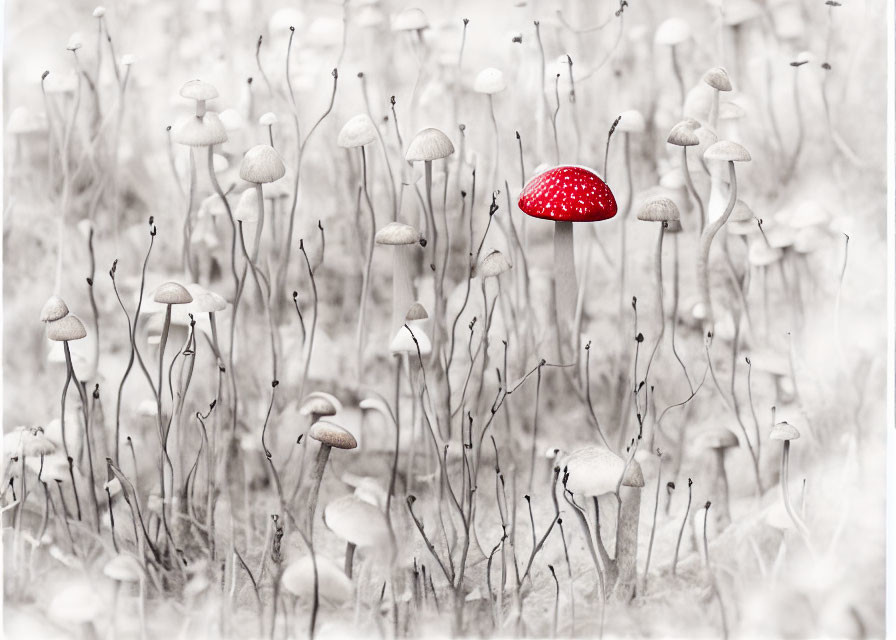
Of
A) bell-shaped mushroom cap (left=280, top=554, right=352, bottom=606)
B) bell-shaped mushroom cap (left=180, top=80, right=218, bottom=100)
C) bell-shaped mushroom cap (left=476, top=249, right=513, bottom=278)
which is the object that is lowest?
Result: bell-shaped mushroom cap (left=280, top=554, right=352, bottom=606)

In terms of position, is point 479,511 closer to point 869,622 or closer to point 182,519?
point 182,519

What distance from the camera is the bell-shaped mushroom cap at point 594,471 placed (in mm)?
1629

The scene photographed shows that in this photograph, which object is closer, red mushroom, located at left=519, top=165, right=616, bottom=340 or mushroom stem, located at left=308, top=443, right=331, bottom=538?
red mushroom, located at left=519, top=165, right=616, bottom=340

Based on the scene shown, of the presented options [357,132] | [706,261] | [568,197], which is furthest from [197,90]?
[706,261]

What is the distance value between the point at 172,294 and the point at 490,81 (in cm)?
79

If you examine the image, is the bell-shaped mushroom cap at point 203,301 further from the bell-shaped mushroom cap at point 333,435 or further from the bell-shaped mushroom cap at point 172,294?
the bell-shaped mushroom cap at point 333,435

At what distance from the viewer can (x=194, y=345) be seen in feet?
5.48

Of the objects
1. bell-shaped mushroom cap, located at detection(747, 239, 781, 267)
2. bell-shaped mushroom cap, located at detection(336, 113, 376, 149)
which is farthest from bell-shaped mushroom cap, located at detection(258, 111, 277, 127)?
bell-shaped mushroom cap, located at detection(747, 239, 781, 267)

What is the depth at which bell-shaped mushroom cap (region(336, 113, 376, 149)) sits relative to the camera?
1638 mm

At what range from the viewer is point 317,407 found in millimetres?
1648

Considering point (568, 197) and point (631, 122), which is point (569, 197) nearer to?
point (568, 197)

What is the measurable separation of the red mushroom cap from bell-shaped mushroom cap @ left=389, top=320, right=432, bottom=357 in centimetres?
33

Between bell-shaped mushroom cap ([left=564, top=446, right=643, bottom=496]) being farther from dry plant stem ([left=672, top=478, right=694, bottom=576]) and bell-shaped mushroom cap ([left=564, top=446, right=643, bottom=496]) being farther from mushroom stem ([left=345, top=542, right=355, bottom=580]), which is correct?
mushroom stem ([left=345, top=542, right=355, bottom=580])

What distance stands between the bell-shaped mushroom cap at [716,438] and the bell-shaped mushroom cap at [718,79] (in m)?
0.71
